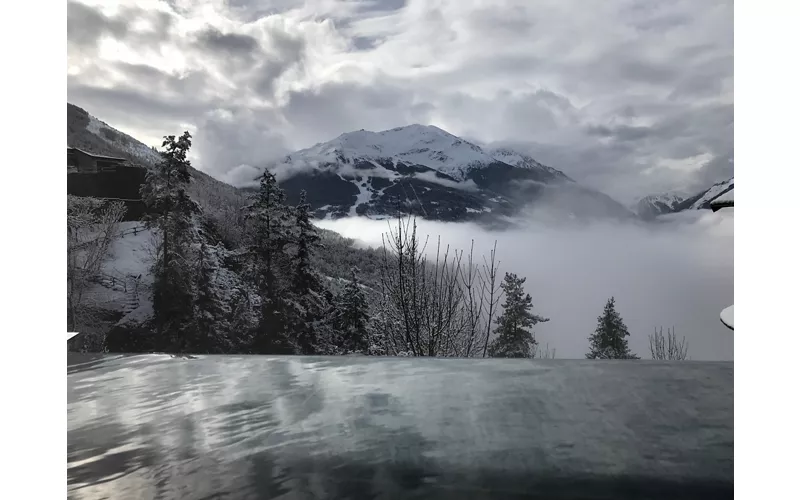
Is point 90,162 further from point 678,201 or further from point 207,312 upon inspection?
point 678,201

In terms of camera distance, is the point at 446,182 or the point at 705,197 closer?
the point at 705,197

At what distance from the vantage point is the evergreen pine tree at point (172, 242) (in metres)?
4.61

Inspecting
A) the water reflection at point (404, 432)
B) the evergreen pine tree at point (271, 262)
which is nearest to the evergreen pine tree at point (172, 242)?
the evergreen pine tree at point (271, 262)

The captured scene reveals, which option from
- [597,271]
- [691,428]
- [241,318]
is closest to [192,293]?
[241,318]

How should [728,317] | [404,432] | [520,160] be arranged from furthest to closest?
1. [520,160]
2. [728,317]
3. [404,432]

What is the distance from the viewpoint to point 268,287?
4.61 metres

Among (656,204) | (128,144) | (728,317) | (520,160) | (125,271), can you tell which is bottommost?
(728,317)

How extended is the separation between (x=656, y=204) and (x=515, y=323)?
1233 mm

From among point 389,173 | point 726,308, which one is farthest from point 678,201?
point 389,173

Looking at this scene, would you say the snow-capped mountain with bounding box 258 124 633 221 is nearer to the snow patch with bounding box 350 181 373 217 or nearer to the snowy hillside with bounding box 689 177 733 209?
the snow patch with bounding box 350 181 373 217

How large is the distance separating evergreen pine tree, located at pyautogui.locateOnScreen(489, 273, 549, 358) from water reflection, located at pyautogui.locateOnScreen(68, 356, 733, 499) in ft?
1.88

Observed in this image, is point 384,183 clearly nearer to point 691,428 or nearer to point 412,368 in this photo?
point 412,368

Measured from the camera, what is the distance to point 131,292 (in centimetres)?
462
